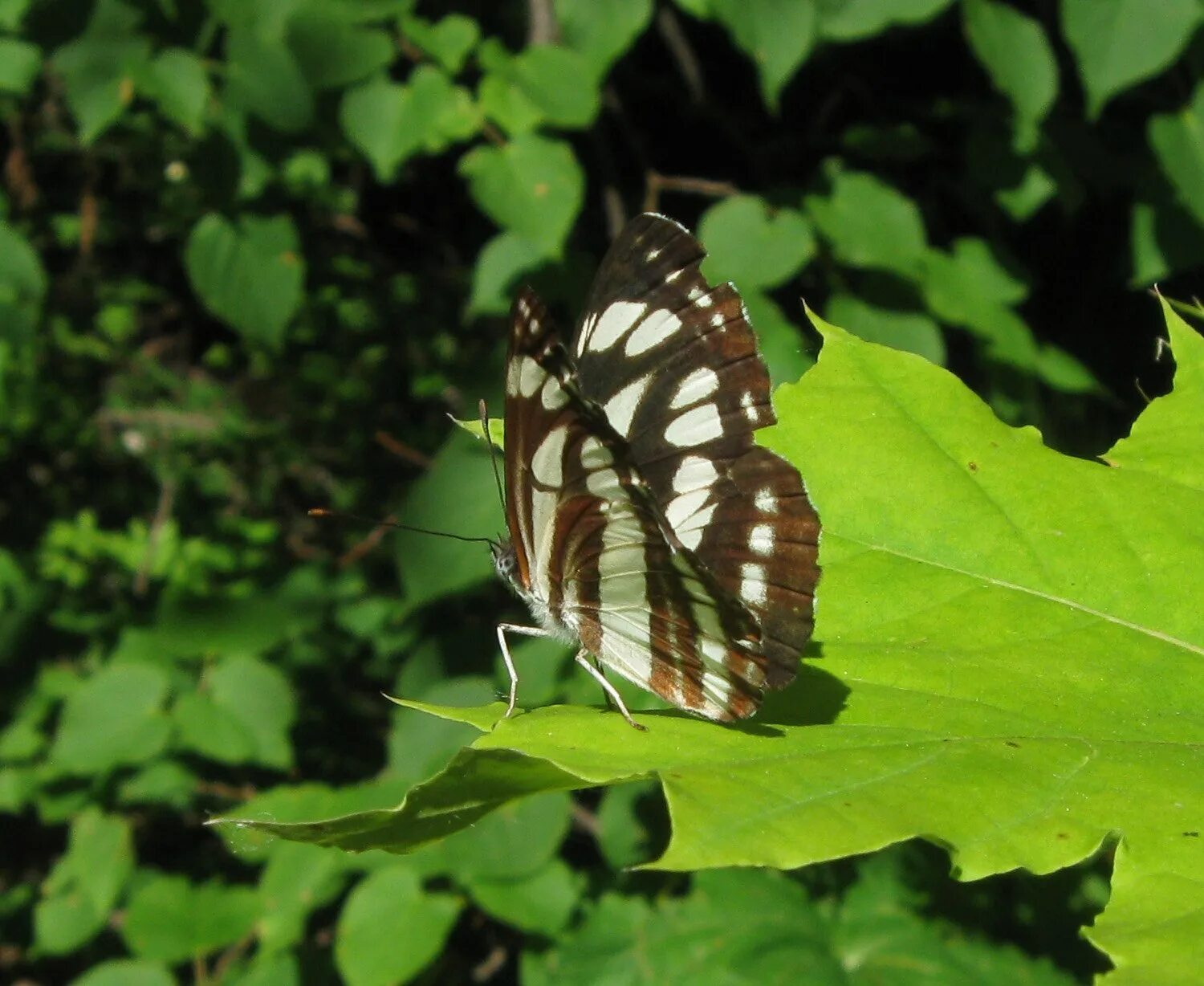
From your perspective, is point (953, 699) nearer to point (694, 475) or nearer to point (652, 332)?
point (694, 475)

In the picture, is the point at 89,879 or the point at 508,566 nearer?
the point at 508,566

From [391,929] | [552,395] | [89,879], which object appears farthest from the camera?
[89,879]

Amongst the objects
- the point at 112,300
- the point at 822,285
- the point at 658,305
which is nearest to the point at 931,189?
the point at 822,285

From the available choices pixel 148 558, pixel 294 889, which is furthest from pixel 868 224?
pixel 148 558

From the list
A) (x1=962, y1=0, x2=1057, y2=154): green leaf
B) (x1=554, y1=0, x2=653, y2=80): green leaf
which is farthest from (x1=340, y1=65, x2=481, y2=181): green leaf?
(x1=962, y1=0, x2=1057, y2=154): green leaf

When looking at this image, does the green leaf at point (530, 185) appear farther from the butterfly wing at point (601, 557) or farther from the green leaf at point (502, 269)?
the butterfly wing at point (601, 557)

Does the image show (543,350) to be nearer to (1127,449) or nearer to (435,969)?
(1127,449)
